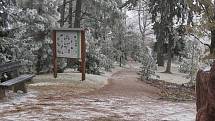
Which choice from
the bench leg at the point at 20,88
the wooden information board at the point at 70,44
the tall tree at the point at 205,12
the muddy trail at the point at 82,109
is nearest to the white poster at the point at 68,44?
the wooden information board at the point at 70,44

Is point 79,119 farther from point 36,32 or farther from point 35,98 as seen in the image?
point 36,32

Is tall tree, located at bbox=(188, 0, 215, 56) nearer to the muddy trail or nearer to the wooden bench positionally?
the muddy trail

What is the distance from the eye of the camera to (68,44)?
16078mm

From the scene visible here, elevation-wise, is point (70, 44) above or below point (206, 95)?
above

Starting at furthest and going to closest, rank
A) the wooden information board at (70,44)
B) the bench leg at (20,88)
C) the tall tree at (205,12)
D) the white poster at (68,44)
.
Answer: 1. the white poster at (68,44)
2. the wooden information board at (70,44)
3. the tall tree at (205,12)
4. the bench leg at (20,88)

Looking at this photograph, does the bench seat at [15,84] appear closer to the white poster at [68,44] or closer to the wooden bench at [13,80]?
the wooden bench at [13,80]

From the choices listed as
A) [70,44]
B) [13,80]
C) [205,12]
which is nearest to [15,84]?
[13,80]

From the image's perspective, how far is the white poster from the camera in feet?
52.3

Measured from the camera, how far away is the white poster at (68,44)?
15.9 meters

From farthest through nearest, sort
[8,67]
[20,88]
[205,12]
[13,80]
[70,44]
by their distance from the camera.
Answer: [205,12], [70,44], [20,88], [8,67], [13,80]

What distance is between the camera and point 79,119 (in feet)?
27.6

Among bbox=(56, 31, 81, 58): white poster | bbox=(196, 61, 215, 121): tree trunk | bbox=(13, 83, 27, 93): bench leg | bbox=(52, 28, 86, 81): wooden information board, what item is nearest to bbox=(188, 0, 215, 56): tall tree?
bbox=(52, 28, 86, 81): wooden information board

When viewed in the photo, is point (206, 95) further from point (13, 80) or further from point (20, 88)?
point (20, 88)

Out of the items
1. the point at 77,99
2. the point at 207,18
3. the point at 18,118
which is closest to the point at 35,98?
the point at 77,99
